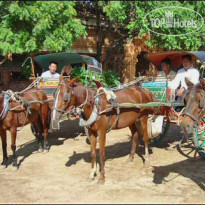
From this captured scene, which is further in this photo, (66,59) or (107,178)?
(66,59)

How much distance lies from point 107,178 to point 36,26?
401 cm

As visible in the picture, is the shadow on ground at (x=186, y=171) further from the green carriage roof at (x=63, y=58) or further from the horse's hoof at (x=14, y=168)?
the green carriage roof at (x=63, y=58)

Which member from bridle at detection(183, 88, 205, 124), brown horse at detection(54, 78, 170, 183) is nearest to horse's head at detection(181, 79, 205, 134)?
bridle at detection(183, 88, 205, 124)

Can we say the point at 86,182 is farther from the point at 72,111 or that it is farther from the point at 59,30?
the point at 59,30

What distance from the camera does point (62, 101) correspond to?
15.5 feet

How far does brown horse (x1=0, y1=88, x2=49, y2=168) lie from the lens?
580 cm

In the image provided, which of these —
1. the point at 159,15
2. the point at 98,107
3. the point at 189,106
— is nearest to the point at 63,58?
the point at 98,107

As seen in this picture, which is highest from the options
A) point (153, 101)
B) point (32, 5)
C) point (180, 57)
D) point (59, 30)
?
point (32, 5)

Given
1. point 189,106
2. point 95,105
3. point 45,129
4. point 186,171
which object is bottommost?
point 186,171

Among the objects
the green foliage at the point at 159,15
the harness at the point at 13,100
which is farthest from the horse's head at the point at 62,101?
the green foliage at the point at 159,15

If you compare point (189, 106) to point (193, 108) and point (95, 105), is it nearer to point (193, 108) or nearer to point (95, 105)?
point (193, 108)

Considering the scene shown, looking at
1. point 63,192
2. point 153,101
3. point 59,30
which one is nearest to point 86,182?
point 63,192

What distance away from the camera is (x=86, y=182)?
16.5 ft

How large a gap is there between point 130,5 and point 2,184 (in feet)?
23.8
